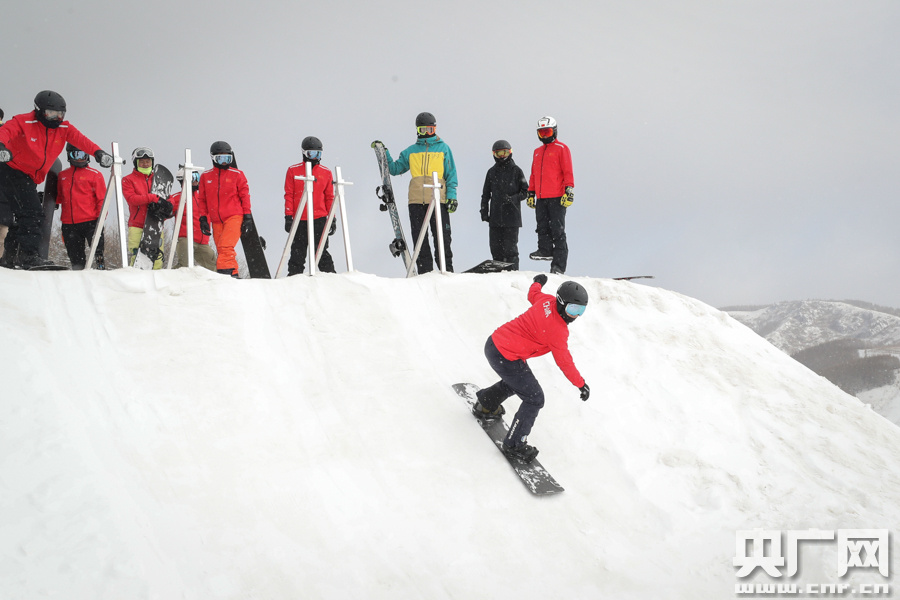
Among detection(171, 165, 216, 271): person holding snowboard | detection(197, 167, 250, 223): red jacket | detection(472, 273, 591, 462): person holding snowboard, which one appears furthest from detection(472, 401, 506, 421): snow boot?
detection(171, 165, 216, 271): person holding snowboard

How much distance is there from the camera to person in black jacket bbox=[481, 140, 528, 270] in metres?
9.01

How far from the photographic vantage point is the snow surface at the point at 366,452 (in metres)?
3.81

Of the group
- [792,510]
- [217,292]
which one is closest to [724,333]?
[792,510]

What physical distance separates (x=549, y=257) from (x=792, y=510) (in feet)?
15.9

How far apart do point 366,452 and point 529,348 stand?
1.74 meters

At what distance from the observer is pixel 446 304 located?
753 cm

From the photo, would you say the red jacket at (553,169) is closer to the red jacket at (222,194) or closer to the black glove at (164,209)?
the red jacket at (222,194)

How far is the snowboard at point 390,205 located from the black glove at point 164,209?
9.97 feet

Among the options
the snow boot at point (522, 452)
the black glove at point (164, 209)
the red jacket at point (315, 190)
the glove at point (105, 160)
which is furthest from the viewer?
the red jacket at point (315, 190)

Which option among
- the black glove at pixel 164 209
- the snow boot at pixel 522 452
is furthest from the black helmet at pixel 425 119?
the snow boot at pixel 522 452

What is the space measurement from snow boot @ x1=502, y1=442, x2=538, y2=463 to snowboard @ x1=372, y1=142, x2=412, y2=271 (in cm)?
437

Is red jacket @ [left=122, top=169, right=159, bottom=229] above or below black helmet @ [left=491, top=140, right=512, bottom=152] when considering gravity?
below

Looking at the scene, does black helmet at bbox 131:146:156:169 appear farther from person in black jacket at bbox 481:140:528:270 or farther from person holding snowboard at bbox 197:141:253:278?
person in black jacket at bbox 481:140:528:270

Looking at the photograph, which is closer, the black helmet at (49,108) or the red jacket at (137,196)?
the black helmet at (49,108)
